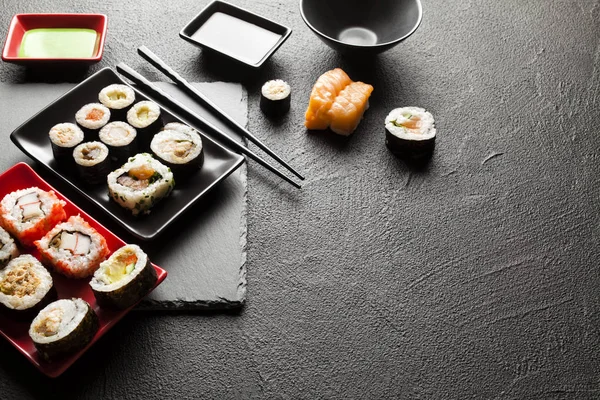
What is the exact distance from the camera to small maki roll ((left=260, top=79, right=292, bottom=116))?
338 cm

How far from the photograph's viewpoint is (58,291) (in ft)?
8.83

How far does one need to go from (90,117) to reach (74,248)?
0.74 meters

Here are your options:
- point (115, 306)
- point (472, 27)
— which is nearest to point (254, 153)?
point (115, 306)

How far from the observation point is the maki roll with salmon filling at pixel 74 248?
267cm

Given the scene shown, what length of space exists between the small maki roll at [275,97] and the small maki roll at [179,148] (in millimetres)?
432

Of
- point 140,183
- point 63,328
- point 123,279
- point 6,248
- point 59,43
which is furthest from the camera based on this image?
point 59,43

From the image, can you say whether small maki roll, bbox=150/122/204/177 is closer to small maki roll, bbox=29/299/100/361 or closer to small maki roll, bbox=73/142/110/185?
small maki roll, bbox=73/142/110/185

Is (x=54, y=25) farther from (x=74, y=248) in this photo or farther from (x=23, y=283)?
(x=23, y=283)

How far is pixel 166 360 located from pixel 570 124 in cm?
233

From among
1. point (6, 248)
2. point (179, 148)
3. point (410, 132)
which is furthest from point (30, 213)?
point (410, 132)

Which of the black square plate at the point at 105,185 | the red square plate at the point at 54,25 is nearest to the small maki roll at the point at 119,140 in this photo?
the black square plate at the point at 105,185

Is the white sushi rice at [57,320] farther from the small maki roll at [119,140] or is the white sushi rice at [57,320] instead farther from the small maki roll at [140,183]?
the small maki roll at [119,140]

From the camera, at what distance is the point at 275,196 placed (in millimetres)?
3158

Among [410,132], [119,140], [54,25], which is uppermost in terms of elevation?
[54,25]
